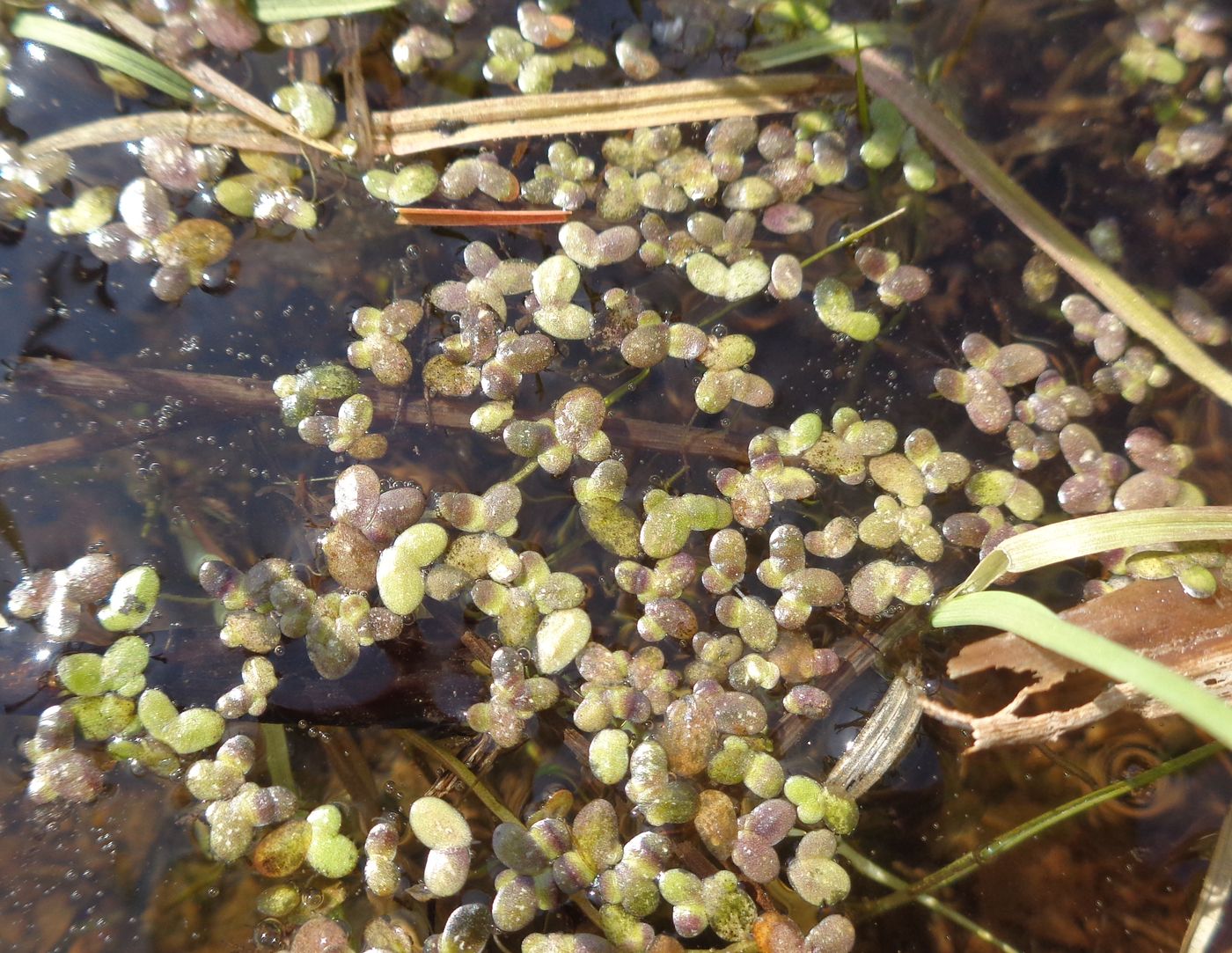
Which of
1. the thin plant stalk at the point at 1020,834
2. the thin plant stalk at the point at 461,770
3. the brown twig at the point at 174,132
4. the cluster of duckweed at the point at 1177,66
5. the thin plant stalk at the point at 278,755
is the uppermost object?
the brown twig at the point at 174,132

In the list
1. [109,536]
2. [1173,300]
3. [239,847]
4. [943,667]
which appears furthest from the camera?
[1173,300]

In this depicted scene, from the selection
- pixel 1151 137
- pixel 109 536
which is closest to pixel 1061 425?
pixel 1151 137

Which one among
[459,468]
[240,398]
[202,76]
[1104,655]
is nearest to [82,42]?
[202,76]

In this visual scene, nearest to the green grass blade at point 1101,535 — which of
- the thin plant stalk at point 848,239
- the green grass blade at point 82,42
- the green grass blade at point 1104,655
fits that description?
the green grass blade at point 1104,655

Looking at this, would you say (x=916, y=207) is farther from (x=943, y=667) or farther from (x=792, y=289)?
(x=943, y=667)

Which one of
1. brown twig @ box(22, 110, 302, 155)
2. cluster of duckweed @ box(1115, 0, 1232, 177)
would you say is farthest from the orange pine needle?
cluster of duckweed @ box(1115, 0, 1232, 177)

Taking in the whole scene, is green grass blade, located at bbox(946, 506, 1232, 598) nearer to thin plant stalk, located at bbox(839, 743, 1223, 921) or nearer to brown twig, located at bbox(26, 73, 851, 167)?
thin plant stalk, located at bbox(839, 743, 1223, 921)

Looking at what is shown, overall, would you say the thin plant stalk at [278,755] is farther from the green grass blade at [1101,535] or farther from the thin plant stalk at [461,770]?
the green grass blade at [1101,535]
